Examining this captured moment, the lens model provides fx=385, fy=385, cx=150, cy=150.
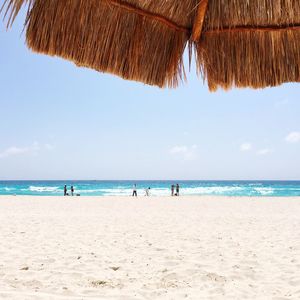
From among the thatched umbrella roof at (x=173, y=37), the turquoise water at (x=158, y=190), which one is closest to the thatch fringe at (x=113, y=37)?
the thatched umbrella roof at (x=173, y=37)

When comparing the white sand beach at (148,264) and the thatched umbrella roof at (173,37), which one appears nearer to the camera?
the thatched umbrella roof at (173,37)

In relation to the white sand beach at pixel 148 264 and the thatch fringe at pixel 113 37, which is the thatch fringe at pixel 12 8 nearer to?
the thatch fringe at pixel 113 37

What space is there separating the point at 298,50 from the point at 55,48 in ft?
4.70

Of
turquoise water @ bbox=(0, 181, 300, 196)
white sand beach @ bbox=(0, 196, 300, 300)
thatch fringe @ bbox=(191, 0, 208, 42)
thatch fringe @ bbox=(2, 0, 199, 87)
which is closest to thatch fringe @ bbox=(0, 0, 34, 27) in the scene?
thatch fringe @ bbox=(2, 0, 199, 87)

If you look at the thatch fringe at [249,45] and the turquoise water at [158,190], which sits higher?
the thatch fringe at [249,45]

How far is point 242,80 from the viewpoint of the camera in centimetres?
243

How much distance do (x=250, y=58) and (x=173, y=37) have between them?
1.63 feet

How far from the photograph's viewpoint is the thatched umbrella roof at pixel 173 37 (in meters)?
2.02

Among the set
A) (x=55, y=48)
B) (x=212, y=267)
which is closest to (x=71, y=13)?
(x=55, y=48)

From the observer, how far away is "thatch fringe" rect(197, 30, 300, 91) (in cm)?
234

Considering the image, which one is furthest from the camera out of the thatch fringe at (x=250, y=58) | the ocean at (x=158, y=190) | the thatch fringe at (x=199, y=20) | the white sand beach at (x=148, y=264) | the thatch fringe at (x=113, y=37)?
the ocean at (x=158, y=190)

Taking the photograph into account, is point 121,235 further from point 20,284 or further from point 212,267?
point 20,284

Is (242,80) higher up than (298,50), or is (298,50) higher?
(298,50)

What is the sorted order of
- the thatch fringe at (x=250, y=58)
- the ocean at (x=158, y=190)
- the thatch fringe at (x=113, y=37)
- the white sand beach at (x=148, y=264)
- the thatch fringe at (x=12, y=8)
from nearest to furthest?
the thatch fringe at (x=12, y=8) → the thatch fringe at (x=113, y=37) → the thatch fringe at (x=250, y=58) → the white sand beach at (x=148, y=264) → the ocean at (x=158, y=190)
